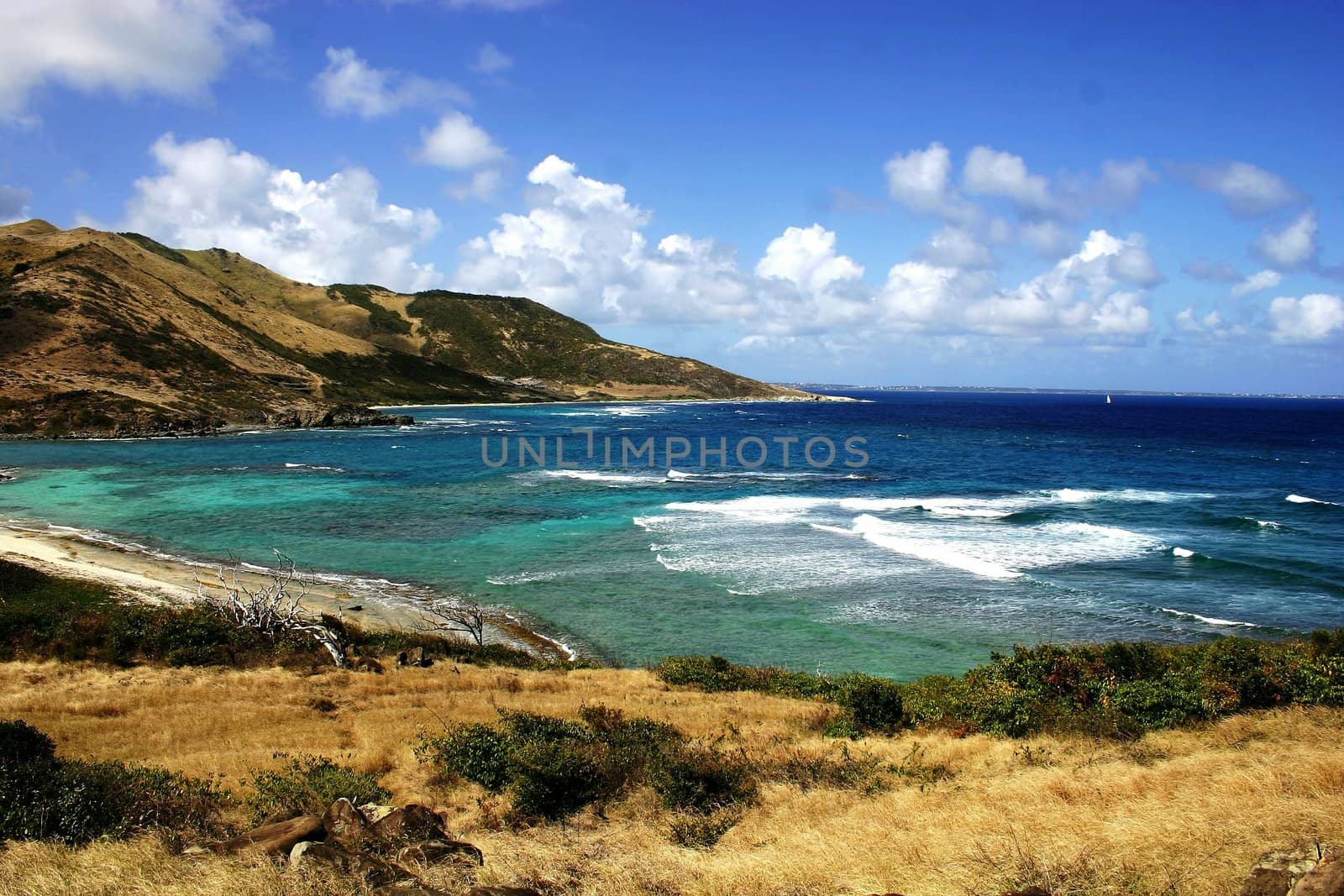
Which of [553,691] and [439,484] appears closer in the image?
[553,691]

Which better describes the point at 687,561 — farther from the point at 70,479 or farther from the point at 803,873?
the point at 70,479

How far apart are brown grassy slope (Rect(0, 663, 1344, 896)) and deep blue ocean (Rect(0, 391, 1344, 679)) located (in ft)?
29.7

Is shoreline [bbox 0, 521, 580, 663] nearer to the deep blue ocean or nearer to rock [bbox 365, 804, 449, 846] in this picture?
the deep blue ocean

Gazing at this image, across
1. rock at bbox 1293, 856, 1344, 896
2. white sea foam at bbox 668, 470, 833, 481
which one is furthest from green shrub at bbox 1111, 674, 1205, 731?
white sea foam at bbox 668, 470, 833, 481

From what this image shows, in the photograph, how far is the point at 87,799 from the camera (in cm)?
987

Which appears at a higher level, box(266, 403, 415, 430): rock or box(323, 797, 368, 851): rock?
box(266, 403, 415, 430): rock

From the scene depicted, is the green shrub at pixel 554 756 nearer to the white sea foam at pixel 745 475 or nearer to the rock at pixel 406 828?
the rock at pixel 406 828

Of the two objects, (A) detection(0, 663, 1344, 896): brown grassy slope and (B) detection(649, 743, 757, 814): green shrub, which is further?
(B) detection(649, 743, 757, 814): green shrub

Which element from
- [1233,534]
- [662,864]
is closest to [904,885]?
[662,864]

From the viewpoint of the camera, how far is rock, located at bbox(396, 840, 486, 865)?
9.02 m

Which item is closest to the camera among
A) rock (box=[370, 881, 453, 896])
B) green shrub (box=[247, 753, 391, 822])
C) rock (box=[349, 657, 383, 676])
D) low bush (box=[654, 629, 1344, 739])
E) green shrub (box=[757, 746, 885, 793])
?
rock (box=[370, 881, 453, 896])

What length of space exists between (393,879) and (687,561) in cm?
2723

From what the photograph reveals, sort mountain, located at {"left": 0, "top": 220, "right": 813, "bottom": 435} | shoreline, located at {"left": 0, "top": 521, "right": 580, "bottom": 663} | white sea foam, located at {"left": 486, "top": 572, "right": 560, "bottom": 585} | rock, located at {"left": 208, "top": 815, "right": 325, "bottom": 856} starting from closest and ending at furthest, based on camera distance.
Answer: rock, located at {"left": 208, "top": 815, "right": 325, "bottom": 856} < shoreline, located at {"left": 0, "top": 521, "right": 580, "bottom": 663} < white sea foam, located at {"left": 486, "top": 572, "right": 560, "bottom": 585} < mountain, located at {"left": 0, "top": 220, "right": 813, "bottom": 435}

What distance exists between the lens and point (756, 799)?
12031 mm
